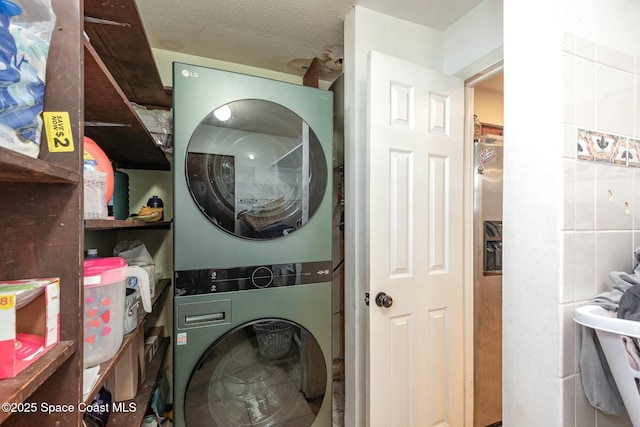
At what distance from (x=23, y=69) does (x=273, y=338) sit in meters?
1.19

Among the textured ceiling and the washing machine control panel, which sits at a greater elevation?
the textured ceiling

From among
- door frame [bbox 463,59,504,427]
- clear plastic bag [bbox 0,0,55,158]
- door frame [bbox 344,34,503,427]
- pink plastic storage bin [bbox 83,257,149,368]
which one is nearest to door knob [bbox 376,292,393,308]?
door frame [bbox 344,34,503,427]

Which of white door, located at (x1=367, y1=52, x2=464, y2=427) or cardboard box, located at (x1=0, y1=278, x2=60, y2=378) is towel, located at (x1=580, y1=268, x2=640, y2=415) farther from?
cardboard box, located at (x1=0, y1=278, x2=60, y2=378)

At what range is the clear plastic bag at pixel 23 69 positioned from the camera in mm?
423

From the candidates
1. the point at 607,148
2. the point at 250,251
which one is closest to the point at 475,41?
the point at 607,148

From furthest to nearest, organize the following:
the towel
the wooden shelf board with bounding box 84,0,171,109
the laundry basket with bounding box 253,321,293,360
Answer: the laundry basket with bounding box 253,321,293,360 < the wooden shelf board with bounding box 84,0,171,109 < the towel

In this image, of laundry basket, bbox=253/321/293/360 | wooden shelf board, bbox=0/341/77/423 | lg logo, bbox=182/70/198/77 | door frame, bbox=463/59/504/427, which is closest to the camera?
wooden shelf board, bbox=0/341/77/423

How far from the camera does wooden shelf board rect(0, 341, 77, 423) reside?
0.38 meters

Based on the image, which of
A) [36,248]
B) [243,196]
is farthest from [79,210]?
[243,196]

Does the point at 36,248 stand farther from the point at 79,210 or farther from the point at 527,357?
the point at 527,357

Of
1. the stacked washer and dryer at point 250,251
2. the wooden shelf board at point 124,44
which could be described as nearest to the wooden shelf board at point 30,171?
the stacked washer and dryer at point 250,251

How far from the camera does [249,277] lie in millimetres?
1213

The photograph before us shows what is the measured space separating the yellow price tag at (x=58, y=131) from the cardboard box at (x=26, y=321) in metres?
0.26

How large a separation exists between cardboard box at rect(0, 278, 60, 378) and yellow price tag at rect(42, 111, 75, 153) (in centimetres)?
26
